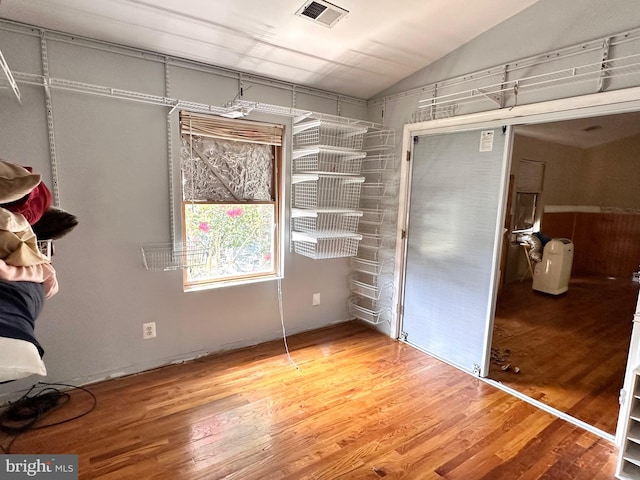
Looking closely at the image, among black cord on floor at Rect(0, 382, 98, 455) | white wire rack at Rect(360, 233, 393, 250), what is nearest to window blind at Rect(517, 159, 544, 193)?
white wire rack at Rect(360, 233, 393, 250)

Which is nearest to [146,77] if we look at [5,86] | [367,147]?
[5,86]

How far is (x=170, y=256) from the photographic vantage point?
8.45ft

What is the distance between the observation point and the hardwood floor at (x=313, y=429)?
1759mm

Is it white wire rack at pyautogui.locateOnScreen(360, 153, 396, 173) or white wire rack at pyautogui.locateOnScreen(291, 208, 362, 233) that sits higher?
white wire rack at pyautogui.locateOnScreen(360, 153, 396, 173)

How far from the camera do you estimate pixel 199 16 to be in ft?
6.61

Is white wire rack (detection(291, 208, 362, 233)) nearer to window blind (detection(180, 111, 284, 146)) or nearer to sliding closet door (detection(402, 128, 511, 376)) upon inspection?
sliding closet door (detection(402, 128, 511, 376))

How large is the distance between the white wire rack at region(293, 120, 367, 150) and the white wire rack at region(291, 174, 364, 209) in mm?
310

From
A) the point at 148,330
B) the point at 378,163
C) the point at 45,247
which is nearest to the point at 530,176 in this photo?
the point at 378,163

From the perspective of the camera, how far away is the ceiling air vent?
6.63ft

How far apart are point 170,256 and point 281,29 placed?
1718 millimetres

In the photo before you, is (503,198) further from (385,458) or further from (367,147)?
(385,458)

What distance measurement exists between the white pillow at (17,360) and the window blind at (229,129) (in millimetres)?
2167

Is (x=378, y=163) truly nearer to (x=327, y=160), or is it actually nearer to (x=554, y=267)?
(x=327, y=160)

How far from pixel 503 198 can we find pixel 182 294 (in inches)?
96.4
